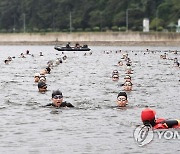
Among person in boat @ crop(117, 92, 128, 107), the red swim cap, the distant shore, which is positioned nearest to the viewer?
the red swim cap

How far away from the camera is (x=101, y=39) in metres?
158

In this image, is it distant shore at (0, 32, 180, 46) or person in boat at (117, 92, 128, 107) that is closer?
person in boat at (117, 92, 128, 107)

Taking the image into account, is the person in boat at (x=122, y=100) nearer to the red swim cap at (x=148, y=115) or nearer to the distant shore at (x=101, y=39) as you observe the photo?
Answer: the red swim cap at (x=148, y=115)

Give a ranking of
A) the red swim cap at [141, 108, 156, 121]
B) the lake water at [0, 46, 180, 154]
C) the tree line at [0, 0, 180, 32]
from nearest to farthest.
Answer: the lake water at [0, 46, 180, 154], the red swim cap at [141, 108, 156, 121], the tree line at [0, 0, 180, 32]

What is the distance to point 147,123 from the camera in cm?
2742

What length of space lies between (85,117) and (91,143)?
21.8 ft

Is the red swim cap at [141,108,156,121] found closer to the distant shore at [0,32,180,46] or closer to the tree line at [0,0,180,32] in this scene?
the distant shore at [0,32,180,46]

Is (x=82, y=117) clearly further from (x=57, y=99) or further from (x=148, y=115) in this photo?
(x=148, y=115)

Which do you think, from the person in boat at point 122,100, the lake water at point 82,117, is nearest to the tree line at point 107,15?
the lake water at point 82,117

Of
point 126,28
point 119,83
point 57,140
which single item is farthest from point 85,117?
point 126,28

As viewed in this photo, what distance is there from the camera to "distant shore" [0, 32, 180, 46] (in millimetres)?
148375

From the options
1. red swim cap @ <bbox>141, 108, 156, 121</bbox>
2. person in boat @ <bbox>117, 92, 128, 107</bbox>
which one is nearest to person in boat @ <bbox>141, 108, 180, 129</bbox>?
red swim cap @ <bbox>141, 108, 156, 121</bbox>

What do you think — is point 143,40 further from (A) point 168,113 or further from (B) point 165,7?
(A) point 168,113

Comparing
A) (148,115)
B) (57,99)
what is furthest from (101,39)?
(148,115)
